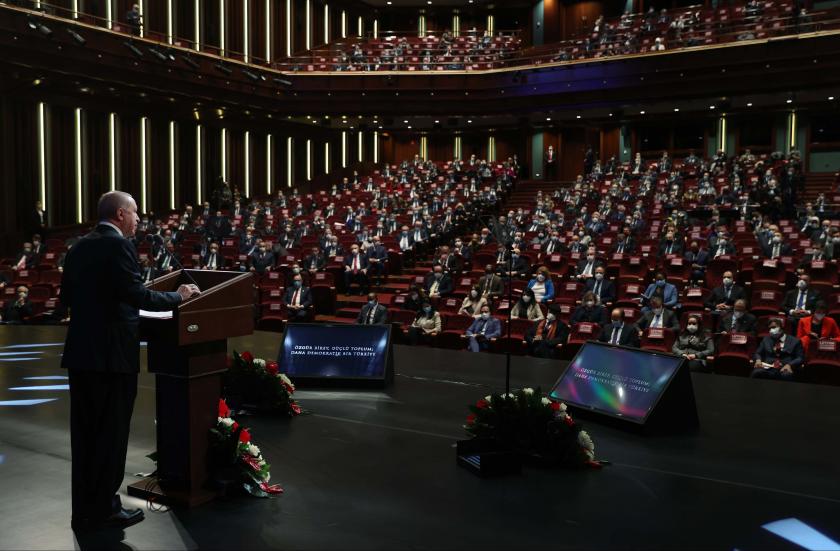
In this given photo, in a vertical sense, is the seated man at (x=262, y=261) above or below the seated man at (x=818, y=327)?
above

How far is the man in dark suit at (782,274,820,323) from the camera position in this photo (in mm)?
8891

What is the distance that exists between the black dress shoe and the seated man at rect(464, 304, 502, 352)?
6.71 m

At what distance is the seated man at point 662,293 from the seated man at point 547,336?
1253 mm

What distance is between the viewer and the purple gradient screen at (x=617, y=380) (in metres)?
4.60

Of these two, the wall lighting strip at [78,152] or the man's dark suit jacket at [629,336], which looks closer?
the man's dark suit jacket at [629,336]

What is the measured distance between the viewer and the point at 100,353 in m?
2.80

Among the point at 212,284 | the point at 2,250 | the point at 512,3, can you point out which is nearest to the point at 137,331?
the point at 212,284

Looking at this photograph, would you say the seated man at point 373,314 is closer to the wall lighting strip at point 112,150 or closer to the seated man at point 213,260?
the seated man at point 213,260

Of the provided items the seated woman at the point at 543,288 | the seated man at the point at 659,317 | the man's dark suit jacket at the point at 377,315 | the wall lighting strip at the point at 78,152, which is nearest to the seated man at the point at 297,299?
the man's dark suit jacket at the point at 377,315

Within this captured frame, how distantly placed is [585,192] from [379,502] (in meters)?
15.4

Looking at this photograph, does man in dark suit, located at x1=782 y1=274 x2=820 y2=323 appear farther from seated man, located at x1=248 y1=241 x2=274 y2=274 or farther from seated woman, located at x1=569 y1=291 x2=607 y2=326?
seated man, located at x1=248 y1=241 x2=274 y2=274

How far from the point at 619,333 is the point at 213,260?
8042mm

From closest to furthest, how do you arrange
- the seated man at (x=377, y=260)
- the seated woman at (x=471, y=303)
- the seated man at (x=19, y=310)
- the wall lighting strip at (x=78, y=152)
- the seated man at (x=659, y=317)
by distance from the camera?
the seated man at (x=659, y=317) < the seated woman at (x=471, y=303) < the seated man at (x=19, y=310) < the seated man at (x=377, y=260) < the wall lighting strip at (x=78, y=152)

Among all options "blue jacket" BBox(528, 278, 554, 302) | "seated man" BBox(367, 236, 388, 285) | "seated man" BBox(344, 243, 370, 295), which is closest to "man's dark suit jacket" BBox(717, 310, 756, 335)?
"blue jacket" BBox(528, 278, 554, 302)
